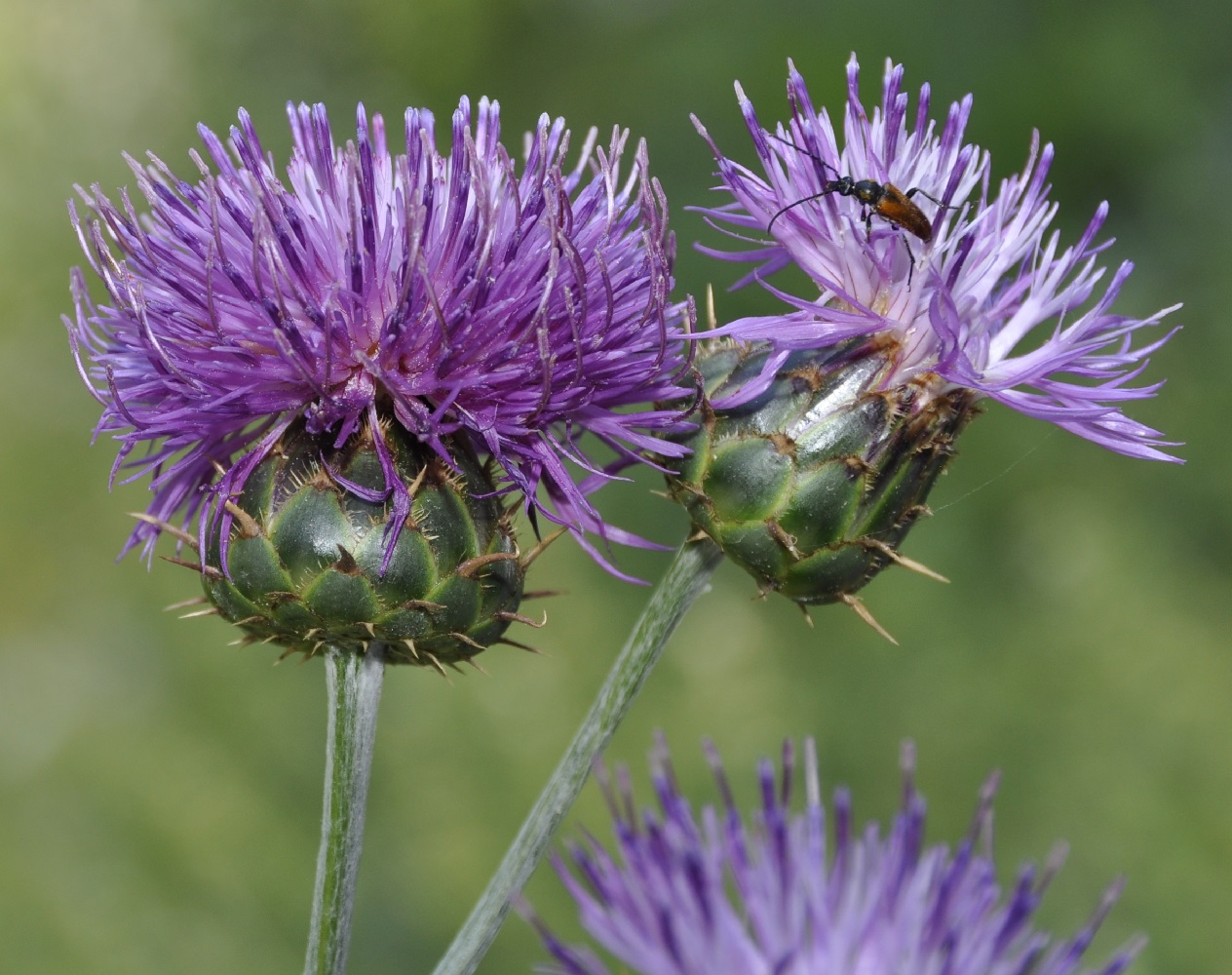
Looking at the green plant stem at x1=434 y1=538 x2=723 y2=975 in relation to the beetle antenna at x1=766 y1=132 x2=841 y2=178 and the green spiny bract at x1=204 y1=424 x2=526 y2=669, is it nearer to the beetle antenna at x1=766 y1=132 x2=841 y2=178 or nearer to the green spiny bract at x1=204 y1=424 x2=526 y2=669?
the green spiny bract at x1=204 y1=424 x2=526 y2=669

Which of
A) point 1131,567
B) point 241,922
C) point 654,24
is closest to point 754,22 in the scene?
point 654,24

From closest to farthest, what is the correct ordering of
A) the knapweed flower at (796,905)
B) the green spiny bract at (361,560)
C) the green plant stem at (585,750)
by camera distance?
the green spiny bract at (361,560), the green plant stem at (585,750), the knapweed flower at (796,905)

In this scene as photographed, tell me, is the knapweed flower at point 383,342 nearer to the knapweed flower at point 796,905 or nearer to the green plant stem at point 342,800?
the green plant stem at point 342,800

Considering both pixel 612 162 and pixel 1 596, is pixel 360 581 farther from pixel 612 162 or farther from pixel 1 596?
pixel 1 596

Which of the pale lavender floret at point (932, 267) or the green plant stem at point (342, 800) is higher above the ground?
the pale lavender floret at point (932, 267)

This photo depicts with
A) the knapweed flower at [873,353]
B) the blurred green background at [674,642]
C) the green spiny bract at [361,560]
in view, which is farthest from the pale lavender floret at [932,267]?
the blurred green background at [674,642]

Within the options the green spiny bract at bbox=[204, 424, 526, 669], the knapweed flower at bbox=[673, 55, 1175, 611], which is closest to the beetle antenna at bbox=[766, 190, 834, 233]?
the knapweed flower at bbox=[673, 55, 1175, 611]
